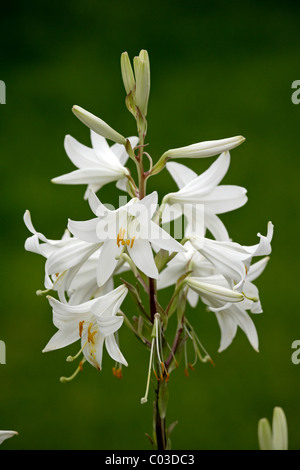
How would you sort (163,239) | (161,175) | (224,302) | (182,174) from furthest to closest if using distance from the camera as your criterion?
1. (161,175)
2. (182,174)
3. (224,302)
4. (163,239)

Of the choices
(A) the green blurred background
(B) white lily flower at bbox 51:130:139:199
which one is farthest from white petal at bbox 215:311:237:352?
(A) the green blurred background

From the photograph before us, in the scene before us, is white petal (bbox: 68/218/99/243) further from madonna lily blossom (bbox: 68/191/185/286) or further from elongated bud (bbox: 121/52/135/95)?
elongated bud (bbox: 121/52/135/95)

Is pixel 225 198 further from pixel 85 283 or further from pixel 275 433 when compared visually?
pixel 275 433

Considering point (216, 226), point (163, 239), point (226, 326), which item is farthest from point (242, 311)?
point (163, 239)

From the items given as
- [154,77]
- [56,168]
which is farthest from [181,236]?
[154,77]

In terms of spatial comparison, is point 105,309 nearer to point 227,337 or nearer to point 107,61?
point 227,337
